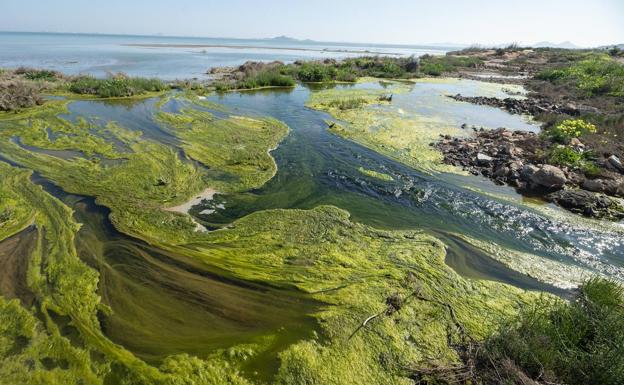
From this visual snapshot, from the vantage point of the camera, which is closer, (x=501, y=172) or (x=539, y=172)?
(x=539, y=172)

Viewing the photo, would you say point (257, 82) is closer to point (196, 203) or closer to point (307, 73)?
point (307, 73)

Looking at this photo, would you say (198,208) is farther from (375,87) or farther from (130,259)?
(375,87)

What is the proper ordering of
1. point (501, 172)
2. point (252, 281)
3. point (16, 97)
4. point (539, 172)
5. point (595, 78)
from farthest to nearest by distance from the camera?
point (595, 78)
point (16, 97)
point (501, 172)
point (539, 172)
point (252, 281)

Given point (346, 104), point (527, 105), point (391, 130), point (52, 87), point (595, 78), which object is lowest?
point (391, 130)

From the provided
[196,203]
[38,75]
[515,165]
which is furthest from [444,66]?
[38,75]

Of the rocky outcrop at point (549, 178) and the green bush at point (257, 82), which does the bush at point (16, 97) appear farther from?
the rocky outcrop at point (549, 178)

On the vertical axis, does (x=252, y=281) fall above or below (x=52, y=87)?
below

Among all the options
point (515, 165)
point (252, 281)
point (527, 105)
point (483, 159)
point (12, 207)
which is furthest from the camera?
point (527, 105)
